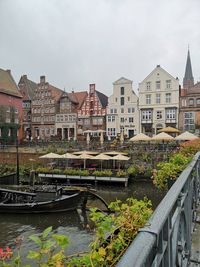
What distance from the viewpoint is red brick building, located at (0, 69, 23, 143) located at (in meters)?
44.1

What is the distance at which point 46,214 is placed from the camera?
15117 millimetres

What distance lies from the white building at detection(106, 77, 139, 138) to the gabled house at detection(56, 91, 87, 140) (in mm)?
7278

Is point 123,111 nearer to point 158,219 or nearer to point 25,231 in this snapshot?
point 25,231

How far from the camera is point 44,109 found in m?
52.0

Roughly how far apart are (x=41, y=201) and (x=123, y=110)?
1278 inches

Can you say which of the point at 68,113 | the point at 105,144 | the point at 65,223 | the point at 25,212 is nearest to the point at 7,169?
the point at 105,144

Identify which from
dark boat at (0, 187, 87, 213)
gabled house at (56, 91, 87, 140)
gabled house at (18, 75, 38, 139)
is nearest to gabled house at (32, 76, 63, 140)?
gabled house at (56, 91, 87, 140)

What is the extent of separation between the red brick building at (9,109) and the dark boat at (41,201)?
2886cm

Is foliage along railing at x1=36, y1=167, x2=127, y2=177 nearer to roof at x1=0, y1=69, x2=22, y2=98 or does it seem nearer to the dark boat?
the dark boat

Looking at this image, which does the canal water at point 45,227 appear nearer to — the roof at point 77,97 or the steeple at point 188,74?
the roof at point 77,97

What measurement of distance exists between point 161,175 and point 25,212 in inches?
445

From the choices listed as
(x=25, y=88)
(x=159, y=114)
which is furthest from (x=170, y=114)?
(x=25, y=88)

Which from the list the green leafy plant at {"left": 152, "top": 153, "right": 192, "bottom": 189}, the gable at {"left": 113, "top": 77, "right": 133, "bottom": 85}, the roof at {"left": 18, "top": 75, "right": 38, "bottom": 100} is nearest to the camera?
the green leafy plant at {"left": 152, "top": 153, "right": 192, "bottom": 189}

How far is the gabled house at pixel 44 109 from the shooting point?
2028 inches
